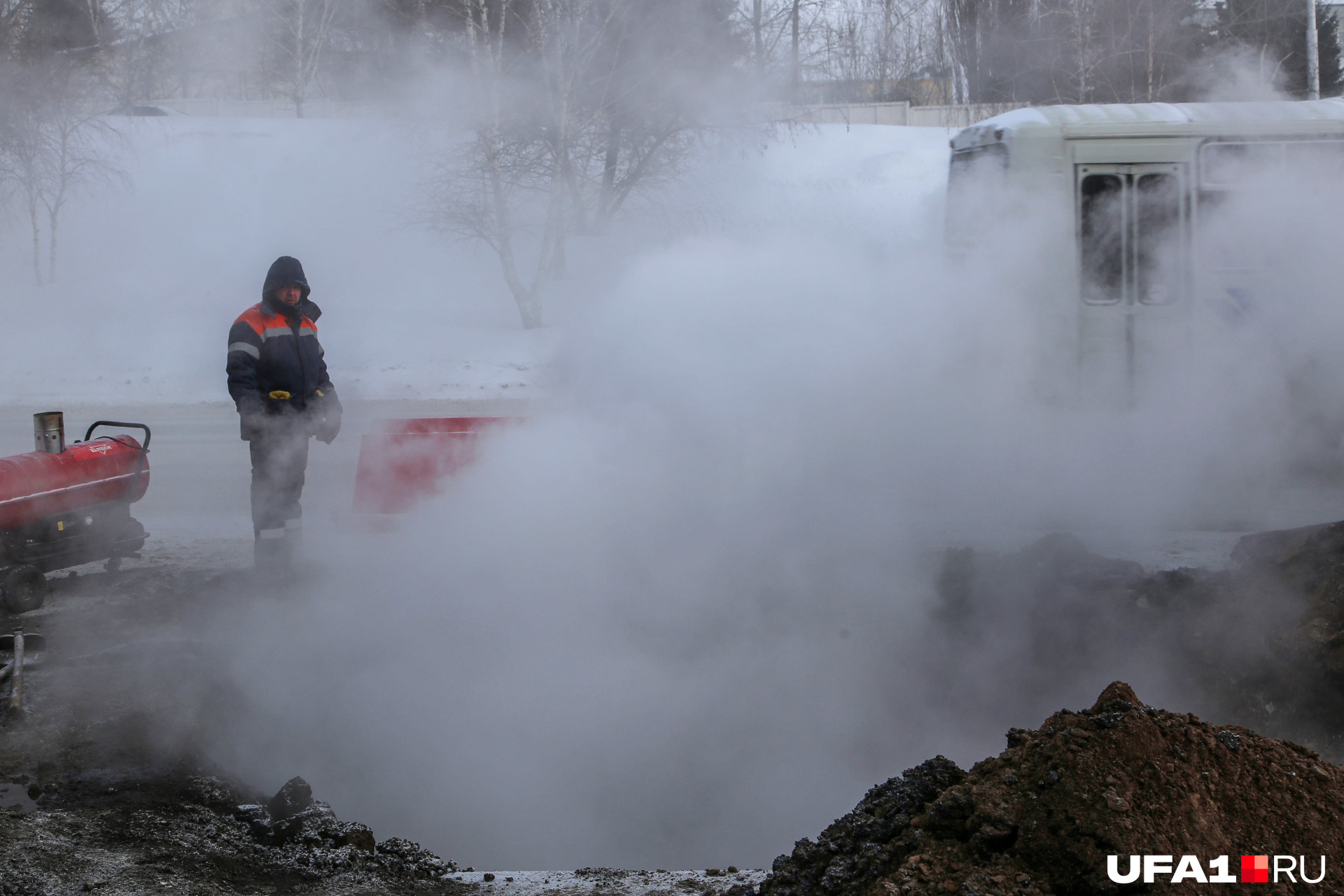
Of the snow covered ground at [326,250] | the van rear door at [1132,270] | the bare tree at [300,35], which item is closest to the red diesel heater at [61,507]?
the bare tree at [300,35]

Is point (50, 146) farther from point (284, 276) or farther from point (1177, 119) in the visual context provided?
point (1177, 119)

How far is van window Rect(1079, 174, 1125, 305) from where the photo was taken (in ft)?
21.0

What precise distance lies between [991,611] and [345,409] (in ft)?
27.5

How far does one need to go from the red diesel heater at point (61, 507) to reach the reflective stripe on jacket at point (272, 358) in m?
0.63

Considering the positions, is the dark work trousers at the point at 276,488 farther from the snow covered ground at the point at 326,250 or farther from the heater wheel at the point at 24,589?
the snow covered ground at the point at 326,250

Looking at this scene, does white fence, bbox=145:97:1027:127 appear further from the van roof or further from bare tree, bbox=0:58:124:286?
the van roof

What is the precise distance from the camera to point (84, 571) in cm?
526

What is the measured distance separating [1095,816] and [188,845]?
231cm

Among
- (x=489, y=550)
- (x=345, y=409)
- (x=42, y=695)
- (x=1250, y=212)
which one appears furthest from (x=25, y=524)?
(x=1250, y=212)

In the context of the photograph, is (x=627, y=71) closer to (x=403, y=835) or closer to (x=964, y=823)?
(x=403, y=835)

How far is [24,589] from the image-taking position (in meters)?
4.50

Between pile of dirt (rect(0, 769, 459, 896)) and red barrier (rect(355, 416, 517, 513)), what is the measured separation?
7.74 feet
